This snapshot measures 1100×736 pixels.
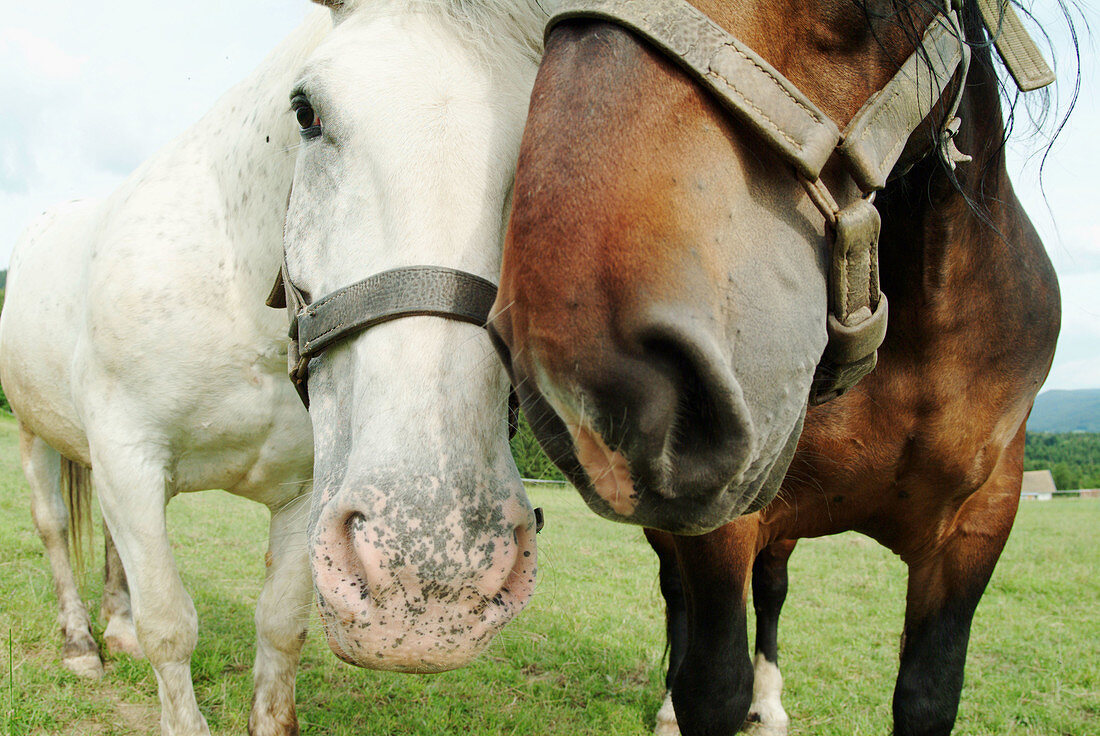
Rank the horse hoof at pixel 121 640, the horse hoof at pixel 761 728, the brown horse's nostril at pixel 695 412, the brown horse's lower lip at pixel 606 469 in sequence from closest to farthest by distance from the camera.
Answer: the brown horse's nostril at pixel 695 412 → the brown horse's lower lip at pixel 606 469 → the horse hoof at pixel 761 728 → the horse hoof at pixel 121 640

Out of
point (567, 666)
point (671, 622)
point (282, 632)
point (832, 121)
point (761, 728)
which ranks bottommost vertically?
point (567, 666)

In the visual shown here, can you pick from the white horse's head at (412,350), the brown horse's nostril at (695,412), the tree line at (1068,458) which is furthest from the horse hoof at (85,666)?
the tree line at (1068,458)

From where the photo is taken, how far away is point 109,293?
2.39 m

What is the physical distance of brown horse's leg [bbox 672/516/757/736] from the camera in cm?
212

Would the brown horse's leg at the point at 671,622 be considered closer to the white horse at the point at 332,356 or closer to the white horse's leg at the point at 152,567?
the white horse at the point at 332,356

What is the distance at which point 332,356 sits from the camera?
60.8 inches

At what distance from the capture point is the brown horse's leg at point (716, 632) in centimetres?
212

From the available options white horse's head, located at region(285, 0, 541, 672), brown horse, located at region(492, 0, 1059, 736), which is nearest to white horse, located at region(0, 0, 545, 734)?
white horse's head, located at region(285, 0, 541, 672)

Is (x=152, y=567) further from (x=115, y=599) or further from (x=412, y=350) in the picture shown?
(x=115, y=599)

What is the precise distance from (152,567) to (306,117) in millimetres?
1523

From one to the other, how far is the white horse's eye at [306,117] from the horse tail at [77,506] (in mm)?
3559

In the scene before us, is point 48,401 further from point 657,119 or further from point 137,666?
point 657,119

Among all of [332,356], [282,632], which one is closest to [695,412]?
[332,356]

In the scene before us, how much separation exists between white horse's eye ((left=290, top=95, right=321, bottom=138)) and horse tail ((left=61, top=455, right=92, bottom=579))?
356cm
